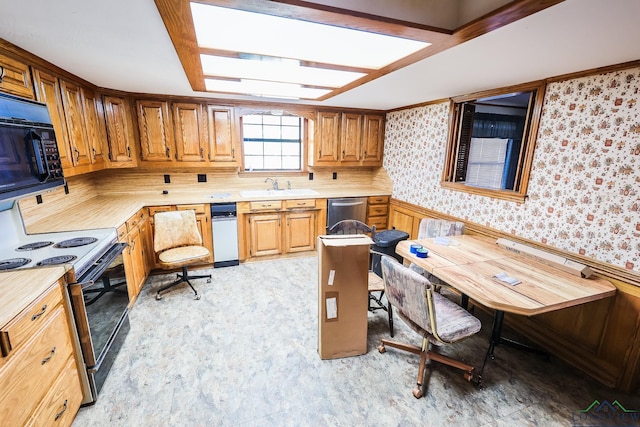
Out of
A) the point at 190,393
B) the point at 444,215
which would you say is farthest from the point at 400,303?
the point at 444,215

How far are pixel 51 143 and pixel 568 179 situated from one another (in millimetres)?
3823

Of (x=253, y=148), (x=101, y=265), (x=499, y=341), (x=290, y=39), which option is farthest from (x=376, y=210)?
(x=101, y=265)

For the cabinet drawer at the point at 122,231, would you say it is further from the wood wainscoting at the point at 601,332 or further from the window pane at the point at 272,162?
the wood wainscoting at the point at 601,332

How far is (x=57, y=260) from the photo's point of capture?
1.64 metres

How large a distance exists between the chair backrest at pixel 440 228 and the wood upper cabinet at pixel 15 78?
138 inches

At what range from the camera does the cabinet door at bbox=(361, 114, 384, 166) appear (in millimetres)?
4426

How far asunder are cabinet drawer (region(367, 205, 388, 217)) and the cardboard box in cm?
232

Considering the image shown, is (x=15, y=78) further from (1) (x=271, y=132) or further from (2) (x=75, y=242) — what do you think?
(1) (x=271, y=132)

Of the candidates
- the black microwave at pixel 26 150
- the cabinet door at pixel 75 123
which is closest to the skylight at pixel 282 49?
the black microwave at pixel 26 150

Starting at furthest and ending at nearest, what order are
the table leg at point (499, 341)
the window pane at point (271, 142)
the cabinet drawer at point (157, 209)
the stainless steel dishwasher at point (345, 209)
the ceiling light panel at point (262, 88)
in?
the window pane at point (271, 142) < the stainless steel dishwasher at point (345, 209) < the cabinet drawer at point (157, 209) < the ceiling light panel at point (262, 88) < the table leg at point (499, 341)

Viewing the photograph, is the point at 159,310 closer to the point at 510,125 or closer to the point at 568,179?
the point at 568,179

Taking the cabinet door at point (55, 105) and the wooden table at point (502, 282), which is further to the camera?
the cabinet door at point (55, 105)

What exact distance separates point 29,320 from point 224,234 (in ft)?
7.78

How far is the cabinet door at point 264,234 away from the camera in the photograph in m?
3.80
